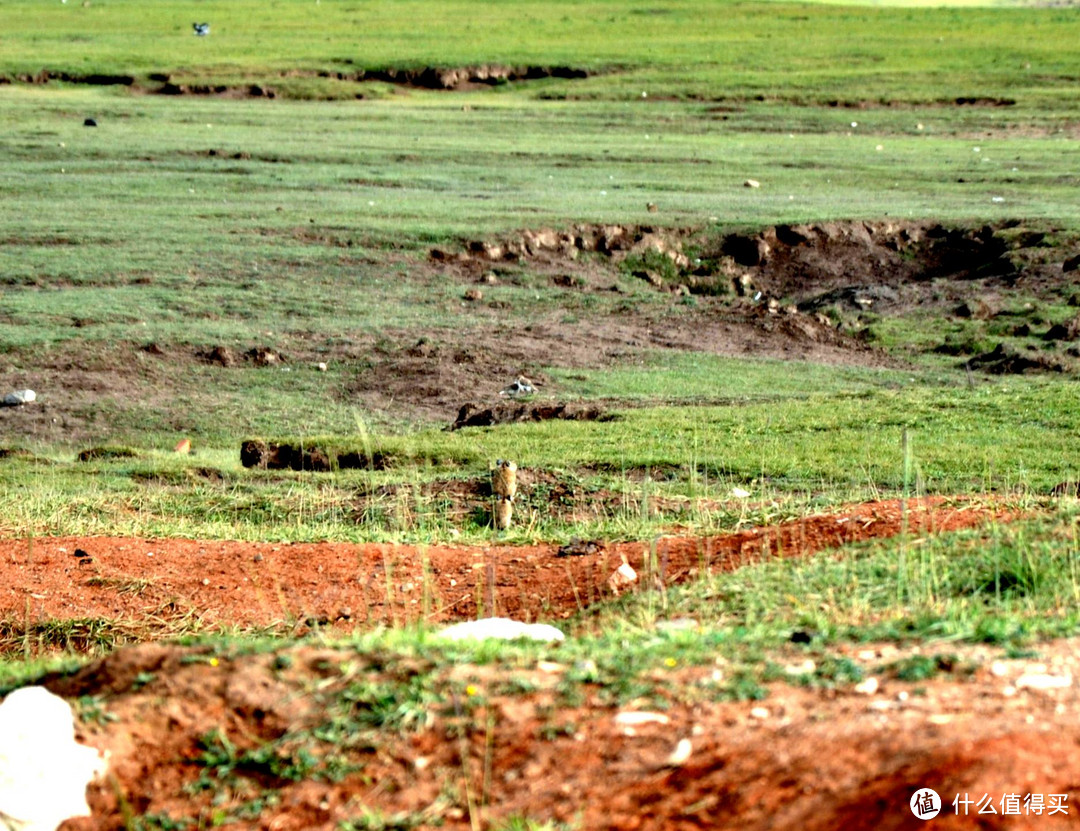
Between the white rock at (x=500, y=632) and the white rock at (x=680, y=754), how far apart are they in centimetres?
102

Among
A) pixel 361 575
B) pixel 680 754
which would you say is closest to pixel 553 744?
pixel 680 754

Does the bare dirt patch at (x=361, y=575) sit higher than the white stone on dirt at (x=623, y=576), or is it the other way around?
the white stone on dirt at (x=623, y=576)

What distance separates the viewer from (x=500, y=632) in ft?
15.9

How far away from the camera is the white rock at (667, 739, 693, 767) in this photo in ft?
11.6

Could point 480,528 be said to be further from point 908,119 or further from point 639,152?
point 908,119

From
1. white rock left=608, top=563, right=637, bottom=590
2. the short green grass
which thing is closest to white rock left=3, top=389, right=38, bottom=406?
the short green grass

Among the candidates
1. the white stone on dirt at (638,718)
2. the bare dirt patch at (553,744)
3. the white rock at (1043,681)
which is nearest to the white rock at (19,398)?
the bare dirt patch at (553,744)

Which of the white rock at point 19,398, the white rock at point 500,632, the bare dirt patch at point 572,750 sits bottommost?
the white rock at point 19,398

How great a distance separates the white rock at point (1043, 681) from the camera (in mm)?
3770

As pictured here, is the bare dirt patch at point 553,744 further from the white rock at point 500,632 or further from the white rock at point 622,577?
the white rock at point 622,577

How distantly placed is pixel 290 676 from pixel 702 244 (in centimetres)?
1543

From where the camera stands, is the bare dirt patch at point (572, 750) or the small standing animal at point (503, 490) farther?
the small standing animal at point (503, 490)

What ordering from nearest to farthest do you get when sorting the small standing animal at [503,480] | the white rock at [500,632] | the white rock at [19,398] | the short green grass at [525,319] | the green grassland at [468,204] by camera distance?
the white rock at [500,632]
the short green grass at [525,319]
the small standing animal at [503,480]
the green grassland at [468,204]
the white rock at [19,398]

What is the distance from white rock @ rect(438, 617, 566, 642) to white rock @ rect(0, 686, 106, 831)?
1.19m
